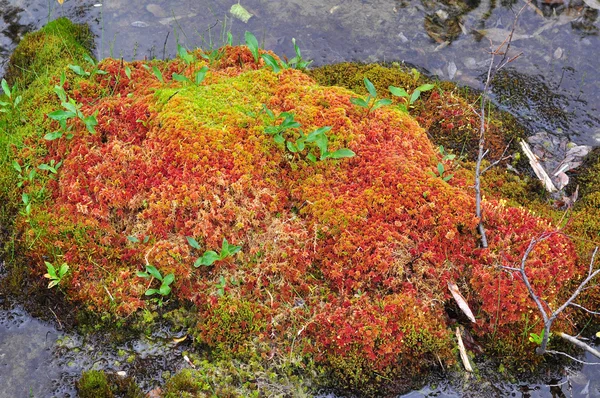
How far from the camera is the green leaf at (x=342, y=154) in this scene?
3.98 m

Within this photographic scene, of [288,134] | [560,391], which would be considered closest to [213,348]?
[288,134]

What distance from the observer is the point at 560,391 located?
3.37 metres

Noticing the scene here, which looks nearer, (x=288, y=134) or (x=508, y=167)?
(x=288, y=134)

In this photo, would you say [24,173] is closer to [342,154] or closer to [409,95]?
[342,154]

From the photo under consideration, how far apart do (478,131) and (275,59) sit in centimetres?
195

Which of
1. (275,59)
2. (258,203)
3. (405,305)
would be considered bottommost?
(405,305)

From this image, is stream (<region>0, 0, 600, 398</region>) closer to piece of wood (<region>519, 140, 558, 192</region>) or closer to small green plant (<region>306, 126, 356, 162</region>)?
piece of wood (<region>519, 140, 558, 192</region>)

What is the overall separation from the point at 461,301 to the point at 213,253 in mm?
1672

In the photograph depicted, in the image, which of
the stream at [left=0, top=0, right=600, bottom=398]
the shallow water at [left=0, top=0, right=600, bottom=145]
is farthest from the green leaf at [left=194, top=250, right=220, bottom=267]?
the shallow water at [left=0, top=0, right=600, bottom=145]

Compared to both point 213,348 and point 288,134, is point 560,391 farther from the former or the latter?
point 288,134

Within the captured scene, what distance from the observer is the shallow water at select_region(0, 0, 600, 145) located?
556 cm

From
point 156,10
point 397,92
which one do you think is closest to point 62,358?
point 397,92

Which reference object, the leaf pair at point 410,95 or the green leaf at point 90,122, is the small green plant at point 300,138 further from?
the green leaf at point 90,122

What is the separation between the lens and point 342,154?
3992 millimetres
